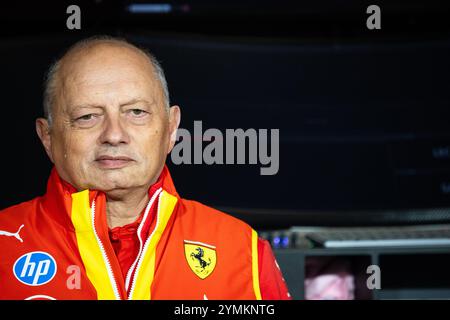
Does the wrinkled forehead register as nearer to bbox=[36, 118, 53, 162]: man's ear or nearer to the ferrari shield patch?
bbox=[36, 118, 53, 162]: man's ear

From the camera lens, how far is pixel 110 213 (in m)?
1.94

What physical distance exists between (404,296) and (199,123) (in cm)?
86

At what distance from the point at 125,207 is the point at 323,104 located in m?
1.09

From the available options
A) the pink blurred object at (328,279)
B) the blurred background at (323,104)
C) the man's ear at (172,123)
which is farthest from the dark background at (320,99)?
the man's ear at (172,123)

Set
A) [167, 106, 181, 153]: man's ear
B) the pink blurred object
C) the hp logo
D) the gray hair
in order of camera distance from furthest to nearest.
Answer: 1. the pink blurred object
2. [167, 106, 181, 153]: man's ear
3. the gray hair
4. the hp logo

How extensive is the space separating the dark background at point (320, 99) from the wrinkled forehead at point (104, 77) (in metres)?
0.87

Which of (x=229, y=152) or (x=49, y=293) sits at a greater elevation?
(x=229, y=152)

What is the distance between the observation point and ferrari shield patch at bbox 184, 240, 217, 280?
192cm

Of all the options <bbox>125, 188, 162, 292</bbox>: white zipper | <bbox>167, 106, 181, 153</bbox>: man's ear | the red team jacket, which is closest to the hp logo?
the red team jacket

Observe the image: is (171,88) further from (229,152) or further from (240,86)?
(229,152)

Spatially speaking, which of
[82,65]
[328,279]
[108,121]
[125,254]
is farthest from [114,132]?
[328,279]

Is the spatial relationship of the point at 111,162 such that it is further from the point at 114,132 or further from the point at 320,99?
the point at 320,99
